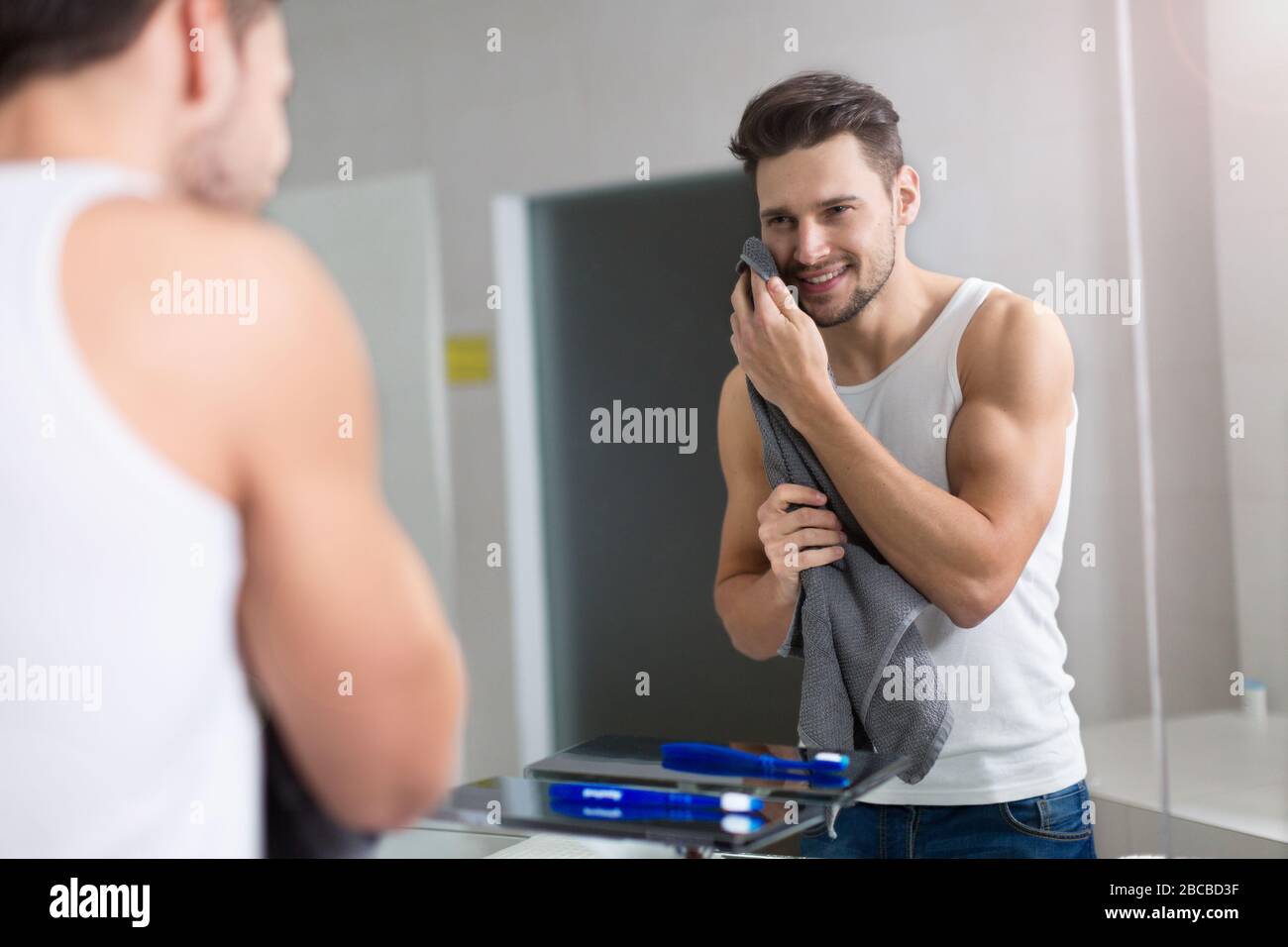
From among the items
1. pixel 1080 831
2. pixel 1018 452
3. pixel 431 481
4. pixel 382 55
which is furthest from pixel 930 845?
pixel 382 55

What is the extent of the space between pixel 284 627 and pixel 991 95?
2.05ft

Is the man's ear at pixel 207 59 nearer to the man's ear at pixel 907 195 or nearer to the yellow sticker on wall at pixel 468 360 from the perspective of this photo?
the yellow sticker on wall at pixel 468 360

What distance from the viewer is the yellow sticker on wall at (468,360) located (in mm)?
841

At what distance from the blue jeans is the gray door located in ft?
0.47

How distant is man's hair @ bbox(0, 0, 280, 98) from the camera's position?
1.55ft

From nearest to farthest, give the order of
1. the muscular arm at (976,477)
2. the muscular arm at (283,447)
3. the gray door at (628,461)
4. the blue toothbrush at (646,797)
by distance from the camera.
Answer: the muscular arm at (283,447)
the blue toothbrush at (646,797)
the muscular arm at (976,477)
the gray door at (628,461)

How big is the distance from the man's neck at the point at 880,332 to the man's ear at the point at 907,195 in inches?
1.8

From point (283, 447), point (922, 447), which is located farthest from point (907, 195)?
point (283, 447)

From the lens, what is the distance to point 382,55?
33.4 inches

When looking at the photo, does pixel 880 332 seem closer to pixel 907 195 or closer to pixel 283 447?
pixel 907 195

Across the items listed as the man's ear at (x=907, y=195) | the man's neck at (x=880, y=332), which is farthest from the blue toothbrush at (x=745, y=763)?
the man's ear at (x=907, y=195)

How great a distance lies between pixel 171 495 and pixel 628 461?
0.46 metres
